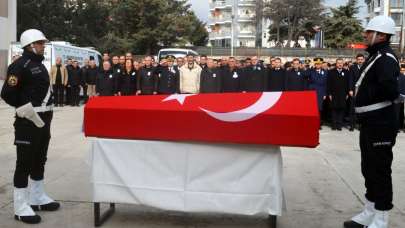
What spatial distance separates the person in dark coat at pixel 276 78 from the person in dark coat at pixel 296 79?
139 millimetres

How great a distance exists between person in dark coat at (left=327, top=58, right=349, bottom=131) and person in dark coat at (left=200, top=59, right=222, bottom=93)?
2.95 metres

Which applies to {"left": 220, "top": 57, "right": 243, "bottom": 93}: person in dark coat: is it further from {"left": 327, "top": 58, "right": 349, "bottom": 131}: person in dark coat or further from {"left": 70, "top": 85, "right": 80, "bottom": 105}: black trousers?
{"left": 70, "top": 85, "right": 80, "bottom": 105}: black trousers

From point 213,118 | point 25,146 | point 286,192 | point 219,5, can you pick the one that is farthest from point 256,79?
point 219,5

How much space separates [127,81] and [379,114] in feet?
35.9

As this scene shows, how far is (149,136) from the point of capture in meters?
5.13

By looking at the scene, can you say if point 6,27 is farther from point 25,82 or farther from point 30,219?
point 30,219

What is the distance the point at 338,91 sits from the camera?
1450 centimetres

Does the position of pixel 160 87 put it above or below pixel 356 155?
above

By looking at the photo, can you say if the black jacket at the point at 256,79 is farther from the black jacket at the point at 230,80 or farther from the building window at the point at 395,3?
the building window at the point at 395,3

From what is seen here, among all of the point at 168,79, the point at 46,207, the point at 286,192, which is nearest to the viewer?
the point at 46,207

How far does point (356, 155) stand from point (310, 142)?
5.73m

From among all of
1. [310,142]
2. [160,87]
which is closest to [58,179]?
[310,142]

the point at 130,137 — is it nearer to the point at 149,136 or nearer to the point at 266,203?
the point at 149,136

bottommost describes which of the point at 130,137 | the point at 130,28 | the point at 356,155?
the point at 356,155
